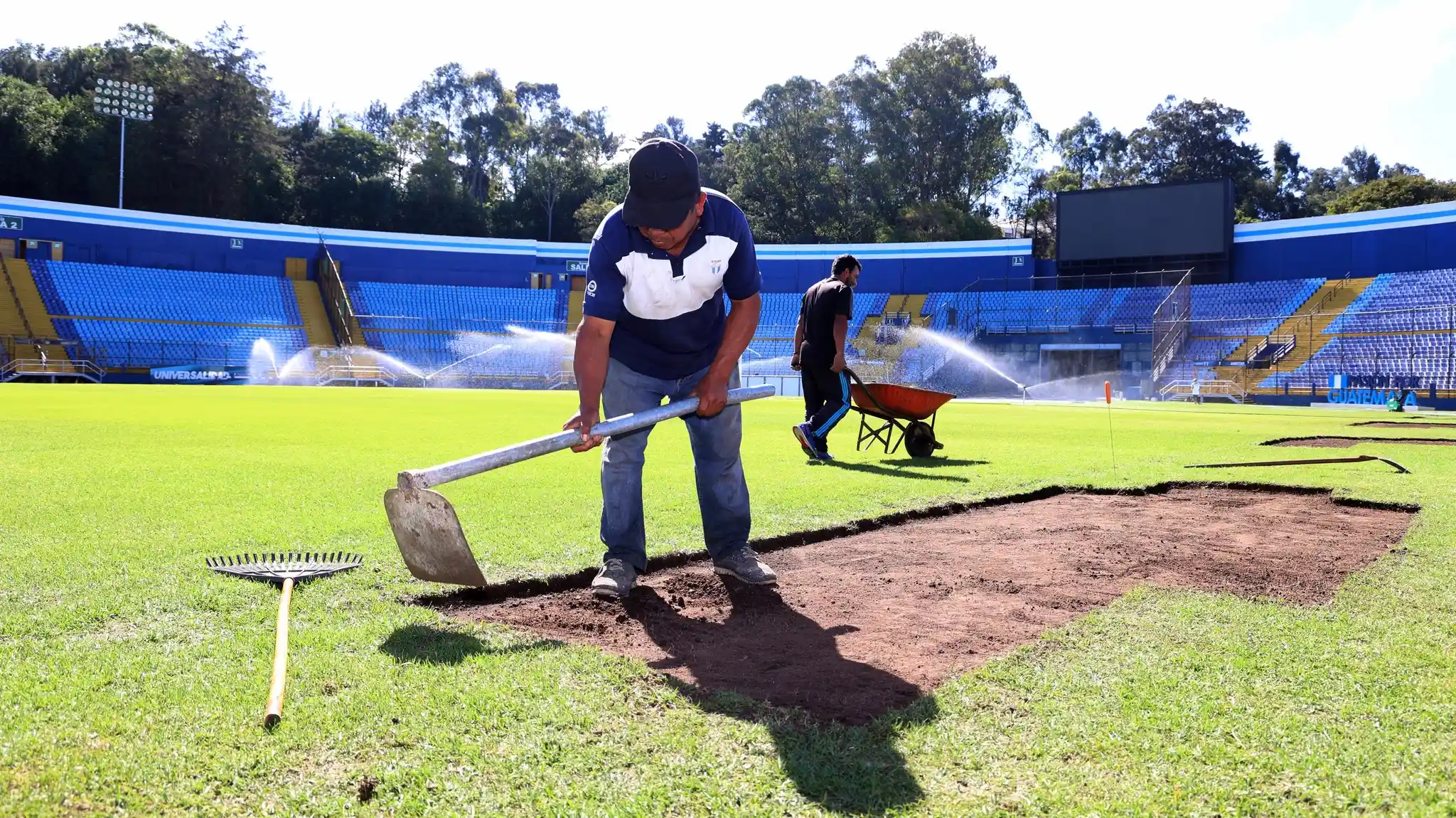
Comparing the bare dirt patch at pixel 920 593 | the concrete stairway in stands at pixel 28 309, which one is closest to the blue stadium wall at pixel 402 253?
the concrete stairway in stands at pixel 28 309

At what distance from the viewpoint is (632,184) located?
3.66 m

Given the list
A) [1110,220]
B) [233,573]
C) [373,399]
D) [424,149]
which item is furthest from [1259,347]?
[424,149]

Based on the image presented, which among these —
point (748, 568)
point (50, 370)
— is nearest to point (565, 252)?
point (50, 370)

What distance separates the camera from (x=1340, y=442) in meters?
12.1

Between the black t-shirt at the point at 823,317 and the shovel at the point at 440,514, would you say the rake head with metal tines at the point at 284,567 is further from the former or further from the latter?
the black t-shirt at the point at 823,317

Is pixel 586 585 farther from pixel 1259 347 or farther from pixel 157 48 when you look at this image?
pixel 157 48

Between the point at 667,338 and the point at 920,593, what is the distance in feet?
4.86

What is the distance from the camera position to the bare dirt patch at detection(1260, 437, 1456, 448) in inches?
452

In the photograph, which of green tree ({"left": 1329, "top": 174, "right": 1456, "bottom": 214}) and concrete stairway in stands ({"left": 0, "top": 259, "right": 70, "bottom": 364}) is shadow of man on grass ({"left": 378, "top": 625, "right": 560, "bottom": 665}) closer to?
concrete stairway in stands ({"left": 0, "top": 259, "right": 70, "bottom": 364})

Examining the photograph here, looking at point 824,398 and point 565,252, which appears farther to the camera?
point 565,252

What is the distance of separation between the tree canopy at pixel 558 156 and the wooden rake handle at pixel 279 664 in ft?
171

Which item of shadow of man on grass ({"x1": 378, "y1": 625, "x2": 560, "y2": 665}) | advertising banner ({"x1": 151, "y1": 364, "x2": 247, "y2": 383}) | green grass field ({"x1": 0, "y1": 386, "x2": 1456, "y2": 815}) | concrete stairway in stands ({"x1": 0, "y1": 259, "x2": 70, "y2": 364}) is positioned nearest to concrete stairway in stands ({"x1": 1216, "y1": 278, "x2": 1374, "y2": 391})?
green grass field ({"x1": 0, "y1": 386, "x2": 1456, "y2": 815})

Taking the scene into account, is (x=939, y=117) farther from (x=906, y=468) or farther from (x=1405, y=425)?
(x=906, y=468)

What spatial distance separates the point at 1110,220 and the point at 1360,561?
42.1 meters
